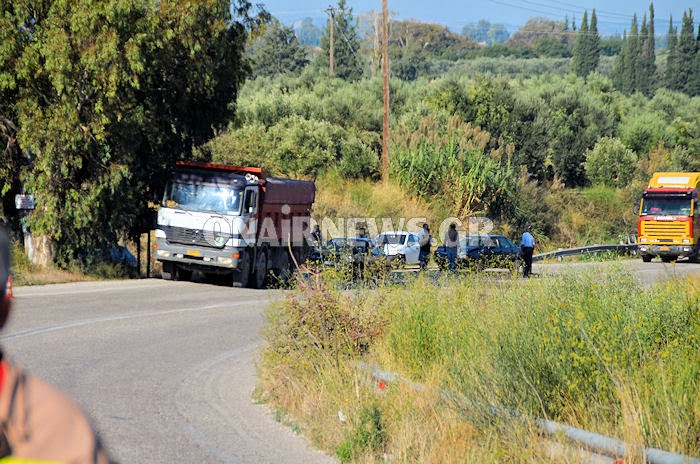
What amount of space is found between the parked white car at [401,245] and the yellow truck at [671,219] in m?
14.4

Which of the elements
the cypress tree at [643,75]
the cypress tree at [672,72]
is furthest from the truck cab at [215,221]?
the cypress tree at [643,75]

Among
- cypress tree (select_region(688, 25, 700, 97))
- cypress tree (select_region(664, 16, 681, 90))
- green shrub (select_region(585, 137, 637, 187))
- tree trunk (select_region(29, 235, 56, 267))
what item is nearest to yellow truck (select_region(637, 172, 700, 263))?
green shrub (select_region(585, 137, 637, 187))

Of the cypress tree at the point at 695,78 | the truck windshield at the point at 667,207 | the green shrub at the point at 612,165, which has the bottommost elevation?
the truck windshield at the point at 667,207

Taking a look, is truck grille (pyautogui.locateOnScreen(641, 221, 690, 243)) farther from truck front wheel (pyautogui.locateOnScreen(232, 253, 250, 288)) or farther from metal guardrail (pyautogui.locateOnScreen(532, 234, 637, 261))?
truck front wheel (pyautogui.locateOnScreen(232, 253, 250, 288))

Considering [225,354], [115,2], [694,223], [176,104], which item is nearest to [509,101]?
[694,223]

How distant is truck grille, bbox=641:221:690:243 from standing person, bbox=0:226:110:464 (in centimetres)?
4388

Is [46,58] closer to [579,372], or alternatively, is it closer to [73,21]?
[73,21]

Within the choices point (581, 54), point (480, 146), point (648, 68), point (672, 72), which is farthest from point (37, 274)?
point (581, 54)

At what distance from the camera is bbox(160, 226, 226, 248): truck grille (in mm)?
24828

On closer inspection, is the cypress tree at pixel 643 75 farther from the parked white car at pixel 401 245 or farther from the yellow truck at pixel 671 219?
the parked white car at pixel 401 245

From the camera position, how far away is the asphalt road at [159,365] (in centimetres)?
852

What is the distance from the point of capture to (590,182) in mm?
61750

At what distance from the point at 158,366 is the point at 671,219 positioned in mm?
34922

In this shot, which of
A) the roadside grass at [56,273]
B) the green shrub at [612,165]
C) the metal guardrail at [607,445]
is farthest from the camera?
the green shrub at [612,165]
